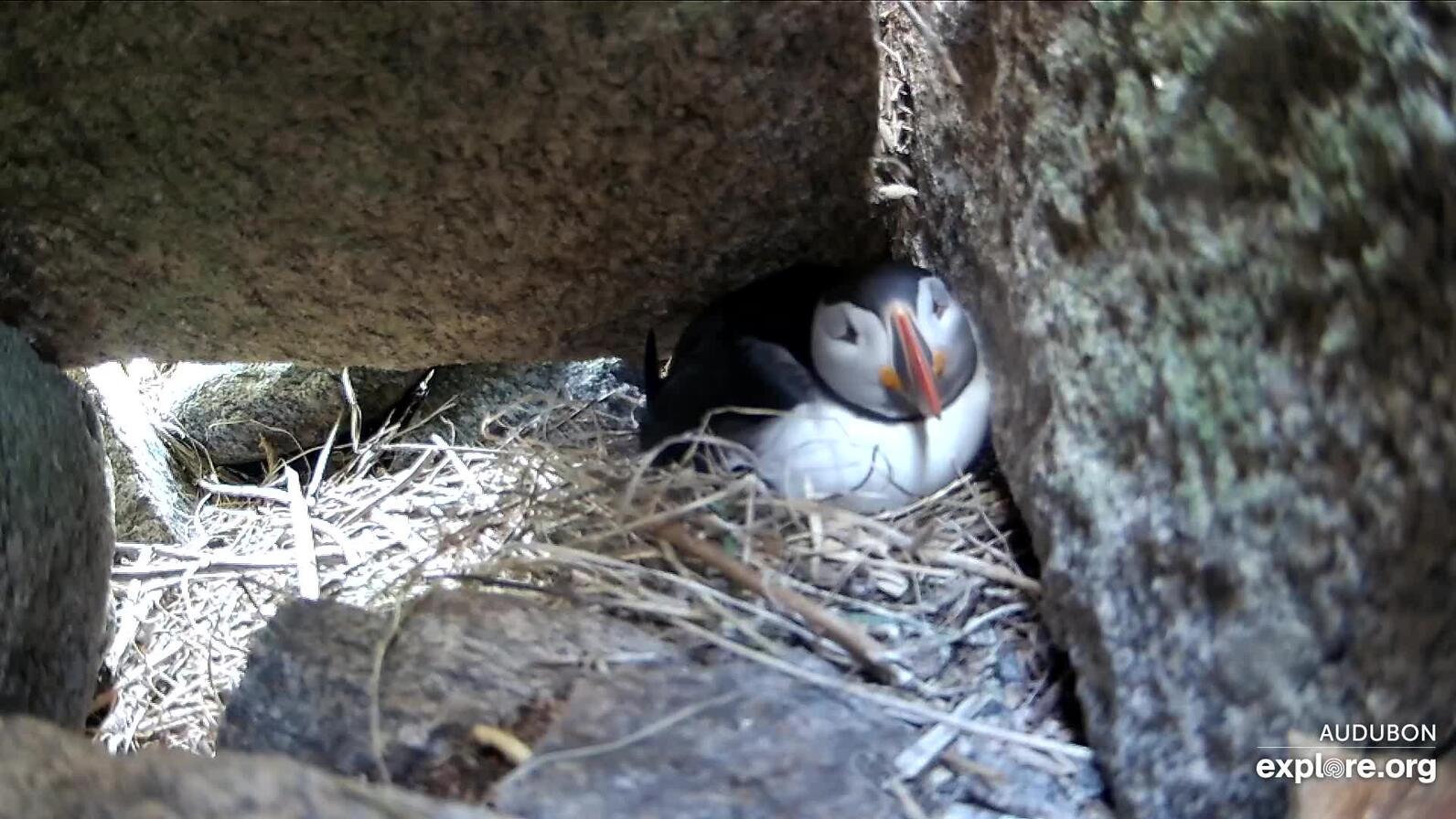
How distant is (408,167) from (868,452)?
0.60m

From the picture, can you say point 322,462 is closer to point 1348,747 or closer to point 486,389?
point 486,389

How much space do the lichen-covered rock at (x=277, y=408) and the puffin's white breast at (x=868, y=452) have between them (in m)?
1.45

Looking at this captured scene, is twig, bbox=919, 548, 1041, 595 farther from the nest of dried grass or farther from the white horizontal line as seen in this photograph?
the white horizontal line

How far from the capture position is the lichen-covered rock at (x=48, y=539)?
1304 mm

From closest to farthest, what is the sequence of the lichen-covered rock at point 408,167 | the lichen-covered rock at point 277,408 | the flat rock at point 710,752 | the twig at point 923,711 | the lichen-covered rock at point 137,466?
the flat rock at point 710,752 → the twig at point 923,711 → the lichen-covered rock at point 408,167 → the lichen-covered rock at point 137,466 → the lichen-covered rock at point 277,408

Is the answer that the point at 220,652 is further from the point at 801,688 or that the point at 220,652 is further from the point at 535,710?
the point at 801,688

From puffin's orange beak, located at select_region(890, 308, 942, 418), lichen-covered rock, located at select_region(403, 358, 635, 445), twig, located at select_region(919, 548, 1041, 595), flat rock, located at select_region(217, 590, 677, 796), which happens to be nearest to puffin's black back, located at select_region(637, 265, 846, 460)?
puffin's orange beak, located at select_region(890, 308, 942, 418)

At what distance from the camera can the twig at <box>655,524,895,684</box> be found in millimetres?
1057

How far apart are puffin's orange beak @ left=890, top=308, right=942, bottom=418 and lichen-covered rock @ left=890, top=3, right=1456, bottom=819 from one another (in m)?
0.15

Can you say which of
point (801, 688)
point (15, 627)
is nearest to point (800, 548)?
point (801, 688)

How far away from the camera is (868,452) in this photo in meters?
1.30

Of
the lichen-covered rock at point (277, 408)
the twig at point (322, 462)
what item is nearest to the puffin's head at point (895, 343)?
the twig at point (322, 462)

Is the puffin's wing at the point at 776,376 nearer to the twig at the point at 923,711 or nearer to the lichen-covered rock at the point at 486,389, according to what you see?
the twig at the point at 923,711

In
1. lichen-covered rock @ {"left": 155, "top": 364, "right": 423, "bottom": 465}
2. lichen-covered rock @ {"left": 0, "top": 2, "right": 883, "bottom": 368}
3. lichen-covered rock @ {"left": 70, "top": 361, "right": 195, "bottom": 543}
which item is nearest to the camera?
lichen-covered rock @ {"left": 0, "top": 2, "right": 883, "bottom": 368}
